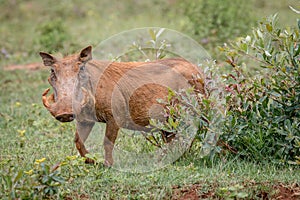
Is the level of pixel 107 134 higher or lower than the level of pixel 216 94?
lower

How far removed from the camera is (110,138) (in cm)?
535

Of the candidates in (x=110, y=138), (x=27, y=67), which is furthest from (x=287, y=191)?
(x=27, y=67)

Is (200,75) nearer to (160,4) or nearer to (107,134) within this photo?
(107,134)

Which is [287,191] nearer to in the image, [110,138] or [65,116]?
[110,138]

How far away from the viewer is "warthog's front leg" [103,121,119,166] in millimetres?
5344

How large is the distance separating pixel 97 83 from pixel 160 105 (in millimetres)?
682

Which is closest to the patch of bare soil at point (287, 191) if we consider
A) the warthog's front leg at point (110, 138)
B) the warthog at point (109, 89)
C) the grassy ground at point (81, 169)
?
the grassy ground at point (81, 169)

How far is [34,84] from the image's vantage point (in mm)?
9273

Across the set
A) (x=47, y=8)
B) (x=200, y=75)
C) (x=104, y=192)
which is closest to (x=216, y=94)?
(x=200, y=75)

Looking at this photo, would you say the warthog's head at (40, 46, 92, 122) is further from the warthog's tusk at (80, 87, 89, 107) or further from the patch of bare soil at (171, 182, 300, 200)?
the patch of bare soil at (171, 182, 300, 200)

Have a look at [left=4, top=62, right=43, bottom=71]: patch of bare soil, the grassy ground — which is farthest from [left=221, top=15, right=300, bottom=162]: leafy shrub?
[left=4, top=62, right=43, bottom=71]: patch of bare soil

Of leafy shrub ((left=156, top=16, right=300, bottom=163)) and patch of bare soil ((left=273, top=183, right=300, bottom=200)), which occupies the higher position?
leafy shrub ((left=156, top=16, right=300, bottom=163))

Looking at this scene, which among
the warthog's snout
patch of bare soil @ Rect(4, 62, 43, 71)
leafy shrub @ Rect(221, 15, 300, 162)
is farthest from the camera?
patch of bare soil @ Rect(4, 62, 43, 71)

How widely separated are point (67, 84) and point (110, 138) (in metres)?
0.71
